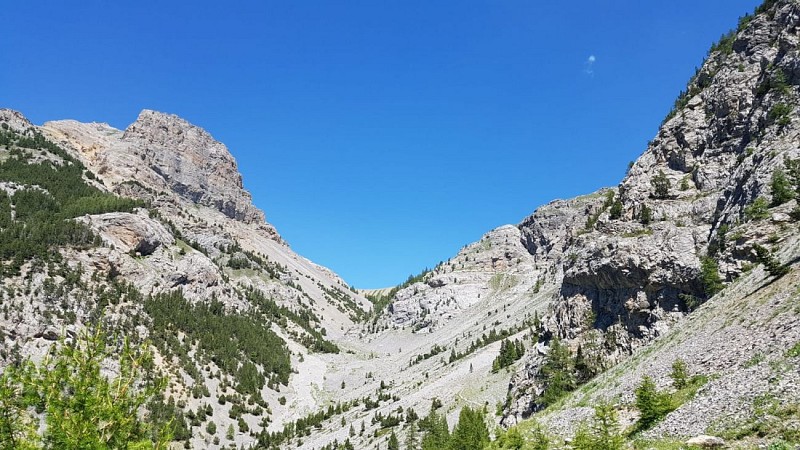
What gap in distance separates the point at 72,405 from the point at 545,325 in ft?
194

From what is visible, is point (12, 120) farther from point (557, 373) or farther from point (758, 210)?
point (758, 210)

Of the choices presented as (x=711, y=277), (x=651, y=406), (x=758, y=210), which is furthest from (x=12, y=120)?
(x=758, y=210)

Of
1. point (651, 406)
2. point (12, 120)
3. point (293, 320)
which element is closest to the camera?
point (651, 406)

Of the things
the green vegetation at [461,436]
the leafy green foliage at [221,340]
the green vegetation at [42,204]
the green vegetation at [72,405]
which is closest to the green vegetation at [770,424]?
the green vegetation at [72,405]

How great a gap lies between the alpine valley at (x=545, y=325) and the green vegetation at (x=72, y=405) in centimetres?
15

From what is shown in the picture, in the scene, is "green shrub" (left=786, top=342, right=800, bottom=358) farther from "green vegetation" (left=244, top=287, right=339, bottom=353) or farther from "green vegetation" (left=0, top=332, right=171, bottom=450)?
"green vegetation" (left=244, top=287, right=339, bottom=353)

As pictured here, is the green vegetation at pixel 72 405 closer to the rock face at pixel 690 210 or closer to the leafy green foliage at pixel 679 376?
the leafy green foliage at pixel 679 376

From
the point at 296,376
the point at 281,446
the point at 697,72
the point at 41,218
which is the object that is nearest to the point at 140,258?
the point at 41,218

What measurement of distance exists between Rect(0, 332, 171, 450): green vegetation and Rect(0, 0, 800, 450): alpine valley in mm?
154

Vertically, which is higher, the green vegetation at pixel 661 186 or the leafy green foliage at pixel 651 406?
the green vegetation at pixel 661 186

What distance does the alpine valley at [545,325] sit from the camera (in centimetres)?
2031

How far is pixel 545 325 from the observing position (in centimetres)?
6334

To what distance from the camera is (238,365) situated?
114 metres

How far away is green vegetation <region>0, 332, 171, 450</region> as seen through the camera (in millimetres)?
12461
